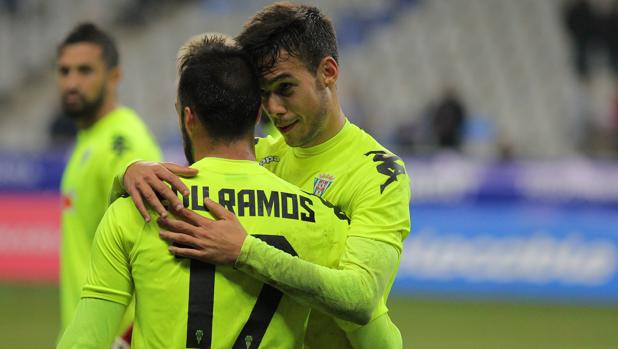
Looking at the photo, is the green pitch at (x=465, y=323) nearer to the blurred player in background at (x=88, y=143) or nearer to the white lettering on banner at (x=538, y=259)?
the white lettering on banner at (x=538, y=259)

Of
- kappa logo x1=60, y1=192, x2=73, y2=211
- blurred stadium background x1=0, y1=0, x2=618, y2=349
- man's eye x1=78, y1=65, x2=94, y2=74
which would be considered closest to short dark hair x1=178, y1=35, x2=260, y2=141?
kappa logo x1=60, y1=192, x2=73, y2=211

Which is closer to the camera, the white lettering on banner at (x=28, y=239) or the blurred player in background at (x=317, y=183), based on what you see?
the blurred player in background at (x=317, y=183)

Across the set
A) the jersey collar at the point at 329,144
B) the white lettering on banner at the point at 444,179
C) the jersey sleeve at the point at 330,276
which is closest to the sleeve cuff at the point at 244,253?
the jersey sleeve at the point at 330,276

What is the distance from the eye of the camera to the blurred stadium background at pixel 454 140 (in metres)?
12.1

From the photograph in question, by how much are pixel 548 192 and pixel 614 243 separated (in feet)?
3.43

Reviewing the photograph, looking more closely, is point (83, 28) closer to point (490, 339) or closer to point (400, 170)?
point (400, 170)

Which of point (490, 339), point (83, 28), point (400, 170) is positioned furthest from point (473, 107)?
point (400, 170)

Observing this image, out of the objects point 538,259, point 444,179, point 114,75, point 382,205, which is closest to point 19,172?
point 444,179

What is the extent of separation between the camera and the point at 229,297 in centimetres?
314

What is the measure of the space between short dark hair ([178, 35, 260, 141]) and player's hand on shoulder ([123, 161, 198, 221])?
0.56 ft

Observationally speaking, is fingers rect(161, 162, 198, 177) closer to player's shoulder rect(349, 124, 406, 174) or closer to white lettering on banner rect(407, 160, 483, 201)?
player's shoulder rect(349, 124, 406, 174)

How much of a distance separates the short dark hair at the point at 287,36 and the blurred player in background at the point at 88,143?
240 centimetres

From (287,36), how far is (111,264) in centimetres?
103

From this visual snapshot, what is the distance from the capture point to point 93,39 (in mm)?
6332
